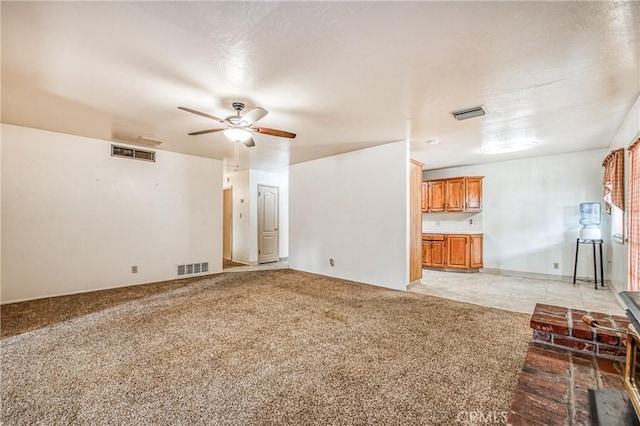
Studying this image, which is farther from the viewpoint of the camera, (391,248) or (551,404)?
(391,248)

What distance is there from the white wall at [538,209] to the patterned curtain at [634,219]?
6.75 feet

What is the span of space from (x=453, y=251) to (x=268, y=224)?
452 cm

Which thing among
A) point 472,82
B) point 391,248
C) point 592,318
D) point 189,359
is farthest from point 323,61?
point 391,248

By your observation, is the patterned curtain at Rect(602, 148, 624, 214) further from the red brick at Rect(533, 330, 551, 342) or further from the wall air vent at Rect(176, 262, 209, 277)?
the wall air vent at Rect(176, 262, 209, 277)

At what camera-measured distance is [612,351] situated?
4.33ft

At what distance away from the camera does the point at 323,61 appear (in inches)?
89.3

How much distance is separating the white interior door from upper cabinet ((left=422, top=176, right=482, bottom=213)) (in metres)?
3.86

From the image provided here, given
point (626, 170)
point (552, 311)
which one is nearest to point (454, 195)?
point (626, 170)

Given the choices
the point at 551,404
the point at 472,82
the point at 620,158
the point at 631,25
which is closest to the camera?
the point at 551,404

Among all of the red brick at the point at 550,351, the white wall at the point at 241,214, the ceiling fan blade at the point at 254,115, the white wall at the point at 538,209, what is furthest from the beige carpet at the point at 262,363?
the white wall at the point at 241,214

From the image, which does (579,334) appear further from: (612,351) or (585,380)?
(585,380)

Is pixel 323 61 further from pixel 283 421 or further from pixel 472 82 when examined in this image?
pixel 283 421

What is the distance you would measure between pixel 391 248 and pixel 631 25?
3421 mm

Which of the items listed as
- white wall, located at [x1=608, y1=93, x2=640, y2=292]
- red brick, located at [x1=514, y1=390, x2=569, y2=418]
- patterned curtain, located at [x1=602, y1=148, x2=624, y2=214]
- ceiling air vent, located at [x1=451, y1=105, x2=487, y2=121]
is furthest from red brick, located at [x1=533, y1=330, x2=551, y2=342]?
patterned curtain, located at [x1=602, y1=148, x2=624, y2=214]
